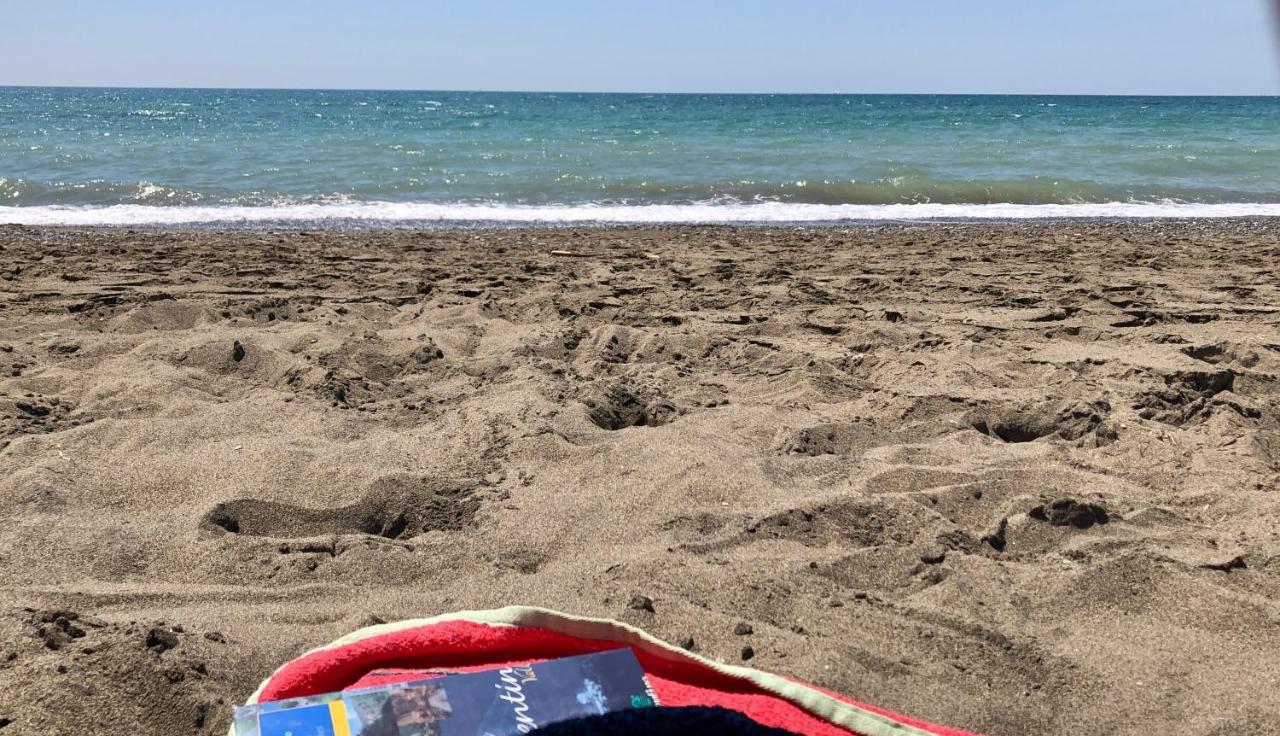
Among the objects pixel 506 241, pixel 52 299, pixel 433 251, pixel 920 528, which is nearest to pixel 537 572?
pixel 920 528

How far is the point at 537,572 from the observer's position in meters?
2.32

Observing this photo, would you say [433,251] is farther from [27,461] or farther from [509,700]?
[509,700]

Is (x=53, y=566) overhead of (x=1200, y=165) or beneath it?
beneath

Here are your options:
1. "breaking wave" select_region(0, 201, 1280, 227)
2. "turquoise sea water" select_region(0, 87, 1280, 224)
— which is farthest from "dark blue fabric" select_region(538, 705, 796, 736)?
"turquoise sea water" select_region(0, 87, 1280, 224)

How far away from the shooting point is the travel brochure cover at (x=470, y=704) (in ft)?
5.31

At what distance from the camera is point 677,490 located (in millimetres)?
2684

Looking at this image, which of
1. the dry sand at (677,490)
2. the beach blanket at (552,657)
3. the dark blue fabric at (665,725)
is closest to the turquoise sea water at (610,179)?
the dry sand at (677,490)

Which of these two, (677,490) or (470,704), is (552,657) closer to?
(470,704)

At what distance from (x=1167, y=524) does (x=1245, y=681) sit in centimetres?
67

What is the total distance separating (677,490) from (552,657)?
82cm

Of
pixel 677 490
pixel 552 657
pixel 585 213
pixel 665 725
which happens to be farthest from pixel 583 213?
pixel 665 725

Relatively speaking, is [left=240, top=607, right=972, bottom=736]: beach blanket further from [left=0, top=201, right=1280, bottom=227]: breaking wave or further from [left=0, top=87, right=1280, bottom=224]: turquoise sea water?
[left=0, top=87, right=1280, bottom=224]: turquoise sea water

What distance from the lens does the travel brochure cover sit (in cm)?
162

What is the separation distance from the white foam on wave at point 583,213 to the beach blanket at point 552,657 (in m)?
7.35
